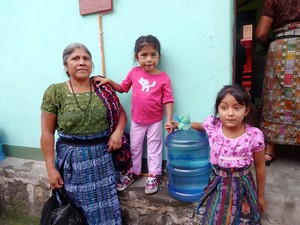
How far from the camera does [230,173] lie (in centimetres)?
169

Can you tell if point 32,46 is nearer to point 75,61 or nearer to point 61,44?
point 61,44

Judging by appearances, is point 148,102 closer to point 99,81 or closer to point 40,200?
point 99,81

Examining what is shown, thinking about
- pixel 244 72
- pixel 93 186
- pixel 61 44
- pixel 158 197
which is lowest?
pixel 158 197

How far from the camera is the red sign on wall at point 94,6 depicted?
240cm

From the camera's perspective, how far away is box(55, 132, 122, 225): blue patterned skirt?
2.17 meters

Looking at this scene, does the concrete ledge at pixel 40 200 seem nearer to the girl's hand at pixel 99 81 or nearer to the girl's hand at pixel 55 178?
the girl's hand at pixel 55 178

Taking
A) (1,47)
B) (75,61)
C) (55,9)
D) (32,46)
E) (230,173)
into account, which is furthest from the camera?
(1,47)

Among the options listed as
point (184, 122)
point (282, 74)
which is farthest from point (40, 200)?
point (282, 74)

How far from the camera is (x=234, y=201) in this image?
165 centimetres

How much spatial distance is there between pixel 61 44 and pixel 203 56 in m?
1.51

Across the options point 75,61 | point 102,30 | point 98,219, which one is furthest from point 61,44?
point 98,219

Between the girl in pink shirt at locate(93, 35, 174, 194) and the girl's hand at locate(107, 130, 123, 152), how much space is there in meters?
0.18

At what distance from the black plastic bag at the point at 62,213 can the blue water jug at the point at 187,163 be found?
81 cm

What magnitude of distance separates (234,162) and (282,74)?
1130mm
